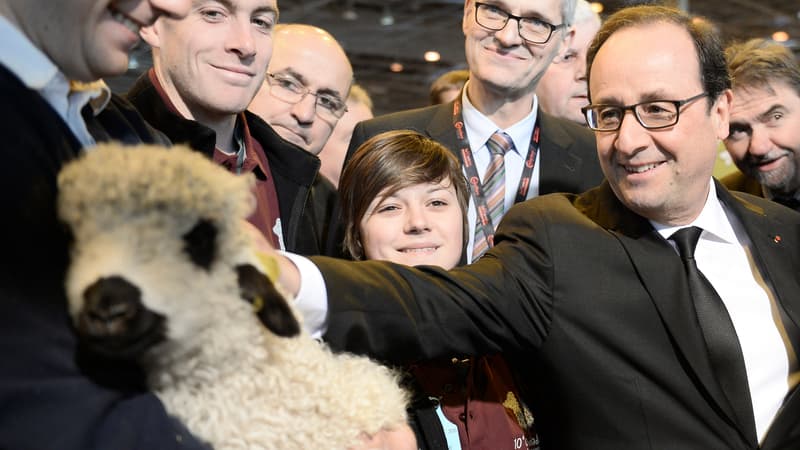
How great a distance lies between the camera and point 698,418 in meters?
2.35

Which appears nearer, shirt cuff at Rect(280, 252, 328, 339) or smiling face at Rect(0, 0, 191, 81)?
smiling face at Rect(0, 0, 191, 81)

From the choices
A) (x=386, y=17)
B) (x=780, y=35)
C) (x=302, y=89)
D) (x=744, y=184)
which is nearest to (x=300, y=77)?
(x=302, y=89)

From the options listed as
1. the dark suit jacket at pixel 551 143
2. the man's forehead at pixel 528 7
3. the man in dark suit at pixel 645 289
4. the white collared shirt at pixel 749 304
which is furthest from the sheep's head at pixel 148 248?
the man's forehead at pixel 528 7

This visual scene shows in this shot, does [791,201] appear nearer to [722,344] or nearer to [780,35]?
[722,344]

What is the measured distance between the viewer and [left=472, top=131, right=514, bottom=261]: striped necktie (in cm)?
322

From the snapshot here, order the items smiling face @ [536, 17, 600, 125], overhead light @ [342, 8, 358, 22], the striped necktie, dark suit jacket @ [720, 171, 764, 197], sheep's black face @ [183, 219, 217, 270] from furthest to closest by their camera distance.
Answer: overhead light @ [342, 8, 358, 22] → smiling face @ [536, 17, 600, 125] → dark suit jacket @ [720, 171, 764, 197] → the striped necktie → sheep's black face @ [183, 219, 217, 270]

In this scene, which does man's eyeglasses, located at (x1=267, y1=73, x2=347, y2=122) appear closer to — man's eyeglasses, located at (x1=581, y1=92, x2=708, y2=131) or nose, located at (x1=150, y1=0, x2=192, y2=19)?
man's eyeglasses, located at (x1=581, y1=92, x2=708, y2=131)

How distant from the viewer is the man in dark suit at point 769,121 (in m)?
3.76

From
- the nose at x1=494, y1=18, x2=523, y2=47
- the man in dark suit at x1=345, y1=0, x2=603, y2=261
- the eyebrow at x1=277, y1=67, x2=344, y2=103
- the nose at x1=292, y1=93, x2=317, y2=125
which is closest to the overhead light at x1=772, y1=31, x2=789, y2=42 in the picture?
the man in dark suit at x1=345, y1=0, x2=603, y2=261

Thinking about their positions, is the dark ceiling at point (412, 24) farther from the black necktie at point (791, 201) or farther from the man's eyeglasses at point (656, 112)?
the man's eyeglasses at point (656, 112)

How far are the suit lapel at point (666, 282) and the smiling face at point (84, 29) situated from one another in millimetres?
1576

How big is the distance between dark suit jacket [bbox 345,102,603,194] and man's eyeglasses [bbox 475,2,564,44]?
1.08 feet

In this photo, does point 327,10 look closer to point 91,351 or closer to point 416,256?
point 416,256

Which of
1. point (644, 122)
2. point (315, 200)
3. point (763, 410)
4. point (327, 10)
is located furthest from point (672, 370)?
point (327, 10)
